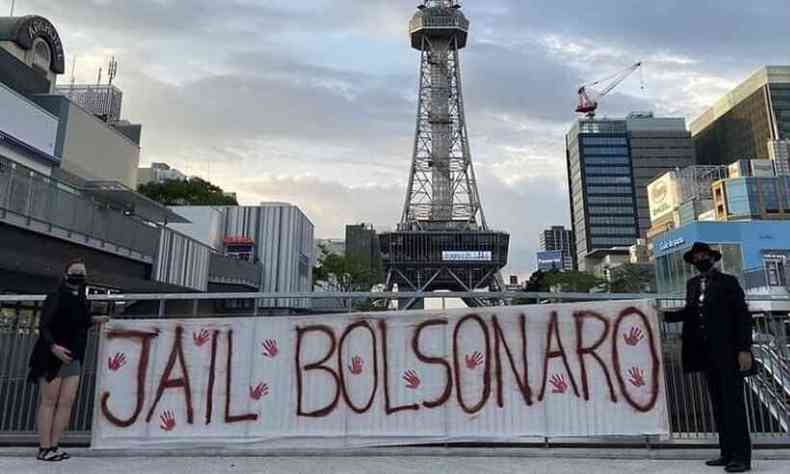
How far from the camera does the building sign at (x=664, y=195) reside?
362ft

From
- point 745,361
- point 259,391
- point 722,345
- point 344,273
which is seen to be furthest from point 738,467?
point 344,273

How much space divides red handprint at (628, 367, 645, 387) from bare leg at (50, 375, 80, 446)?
5760mm

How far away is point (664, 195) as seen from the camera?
378 feet

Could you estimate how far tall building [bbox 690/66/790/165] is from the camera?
426 feet

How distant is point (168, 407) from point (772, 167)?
12550 cm

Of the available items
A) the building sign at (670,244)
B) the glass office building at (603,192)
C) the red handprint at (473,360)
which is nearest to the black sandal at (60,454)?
the red handprint at (473,360)

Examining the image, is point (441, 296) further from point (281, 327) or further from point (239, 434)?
point (239, 434)

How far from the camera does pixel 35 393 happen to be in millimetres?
6246

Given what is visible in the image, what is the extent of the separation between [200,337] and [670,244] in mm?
58422

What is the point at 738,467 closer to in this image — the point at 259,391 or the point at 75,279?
the point at 259,391

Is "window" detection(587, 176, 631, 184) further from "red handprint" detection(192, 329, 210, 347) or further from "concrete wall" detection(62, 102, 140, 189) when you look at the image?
"red handprint" detection(192, 329, 210, 347)

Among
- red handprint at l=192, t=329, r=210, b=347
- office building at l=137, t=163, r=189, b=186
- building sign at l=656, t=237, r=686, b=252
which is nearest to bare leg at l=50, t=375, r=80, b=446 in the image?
red handprint at l=192, t=329, r=210, b=347

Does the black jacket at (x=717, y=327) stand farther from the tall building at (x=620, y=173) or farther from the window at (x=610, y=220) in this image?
the window at (x=610, y=220)

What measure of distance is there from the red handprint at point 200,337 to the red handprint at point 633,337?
4.62 meters
